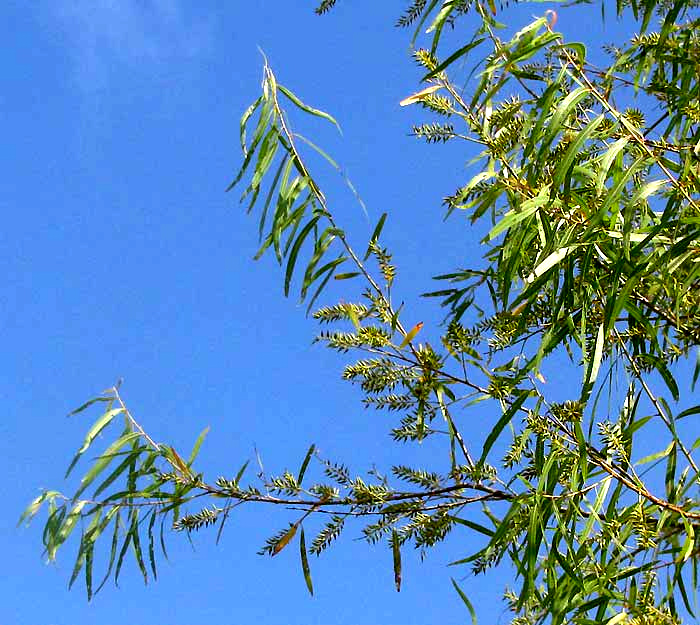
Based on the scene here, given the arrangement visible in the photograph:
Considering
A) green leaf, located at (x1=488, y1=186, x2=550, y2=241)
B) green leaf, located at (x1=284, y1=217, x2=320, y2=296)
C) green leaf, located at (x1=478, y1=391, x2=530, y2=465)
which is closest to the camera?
green leaf, located at (x1=488, y1=186, x2=550, y2=241)

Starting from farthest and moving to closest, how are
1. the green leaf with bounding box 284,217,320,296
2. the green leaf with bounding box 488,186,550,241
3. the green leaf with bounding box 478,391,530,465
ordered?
the green leaf with bounding box 284,217,320,296 → the green leaf with bounding box 478,391,530,465 → the green leaf with bounding box 488,186,550,241

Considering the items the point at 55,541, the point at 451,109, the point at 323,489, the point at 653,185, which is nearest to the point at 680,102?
the point at 653,185

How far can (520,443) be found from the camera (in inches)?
70.6

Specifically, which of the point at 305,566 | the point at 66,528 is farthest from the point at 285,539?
the point at 66,528

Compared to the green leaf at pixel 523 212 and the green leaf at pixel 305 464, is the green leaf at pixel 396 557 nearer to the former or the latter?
the green leaf at pixel 305 464

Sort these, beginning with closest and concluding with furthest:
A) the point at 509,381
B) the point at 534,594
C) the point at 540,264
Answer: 1. the point at 540,264
2. the point at 509,381
3. the point at 534,594

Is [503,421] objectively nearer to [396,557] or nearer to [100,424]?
Result: [396,557]

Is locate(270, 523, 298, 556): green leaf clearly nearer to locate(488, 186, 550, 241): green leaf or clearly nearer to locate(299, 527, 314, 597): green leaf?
locate(299, 527, 314, 597): green leaf

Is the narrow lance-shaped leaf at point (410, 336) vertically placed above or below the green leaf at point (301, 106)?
below

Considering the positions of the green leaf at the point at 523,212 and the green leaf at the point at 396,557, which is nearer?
the green leaf at the point at 523,212

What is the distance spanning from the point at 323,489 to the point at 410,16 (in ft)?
3.15

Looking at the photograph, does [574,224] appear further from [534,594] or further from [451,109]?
[534,594]

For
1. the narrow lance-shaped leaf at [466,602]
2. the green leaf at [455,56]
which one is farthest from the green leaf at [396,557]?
the green leaf at [455,56]

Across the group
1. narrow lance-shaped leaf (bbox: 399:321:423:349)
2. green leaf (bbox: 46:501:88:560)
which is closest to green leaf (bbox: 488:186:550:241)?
narrow lance-shaped leaf (bbox: 399:321:423:349)
